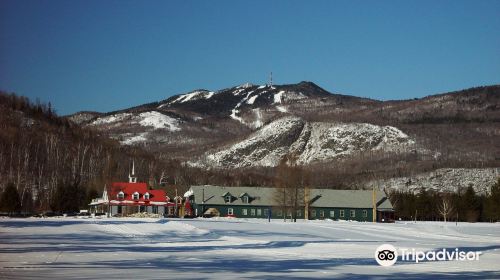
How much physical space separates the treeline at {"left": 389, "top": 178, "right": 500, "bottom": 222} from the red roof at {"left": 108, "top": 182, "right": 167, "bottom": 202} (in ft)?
138

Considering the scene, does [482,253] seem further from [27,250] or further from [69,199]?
[69,199]

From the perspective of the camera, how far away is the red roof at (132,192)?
98750mm

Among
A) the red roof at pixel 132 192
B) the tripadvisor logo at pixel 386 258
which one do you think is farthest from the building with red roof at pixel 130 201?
the tripadvisor logo at pixel 386 258

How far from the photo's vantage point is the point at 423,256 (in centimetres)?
2855

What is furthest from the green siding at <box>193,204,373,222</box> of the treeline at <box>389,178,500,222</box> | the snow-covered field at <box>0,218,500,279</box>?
the snow-covered field at <box>0,218,500,279</box>

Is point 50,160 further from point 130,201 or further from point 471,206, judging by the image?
point 471,206

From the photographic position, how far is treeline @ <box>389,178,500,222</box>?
329 feet

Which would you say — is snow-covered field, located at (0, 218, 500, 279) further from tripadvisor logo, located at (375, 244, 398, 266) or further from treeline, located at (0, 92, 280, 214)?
treeline, located at (0, 92, 280, 214)

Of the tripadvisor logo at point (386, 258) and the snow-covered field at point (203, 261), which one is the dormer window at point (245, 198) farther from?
the tripadvisor logo at point (386, 258)

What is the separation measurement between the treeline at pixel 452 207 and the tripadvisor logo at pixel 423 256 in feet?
235

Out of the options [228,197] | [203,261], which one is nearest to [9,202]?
[228,197]

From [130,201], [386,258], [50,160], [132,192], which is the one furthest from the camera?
[50,160]

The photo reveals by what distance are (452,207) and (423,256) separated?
8278 cm

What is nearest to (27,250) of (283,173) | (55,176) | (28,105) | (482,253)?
(482,253)
